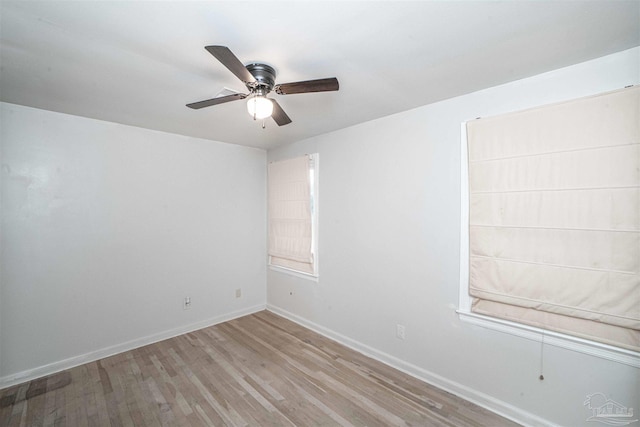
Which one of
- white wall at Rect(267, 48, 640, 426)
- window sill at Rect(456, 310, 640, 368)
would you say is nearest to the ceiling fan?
white wall at Rect(267, 48, 640, 426)

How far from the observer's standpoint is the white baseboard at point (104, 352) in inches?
94.3

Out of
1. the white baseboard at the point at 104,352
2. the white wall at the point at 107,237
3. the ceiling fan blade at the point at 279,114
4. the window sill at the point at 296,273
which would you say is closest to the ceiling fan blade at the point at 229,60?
the ceiling fan blade at the point at 279,114

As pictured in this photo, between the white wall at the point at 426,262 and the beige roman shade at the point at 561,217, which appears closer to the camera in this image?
the beige roman shade at the point at 561,217

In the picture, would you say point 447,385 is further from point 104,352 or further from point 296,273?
point 104,352

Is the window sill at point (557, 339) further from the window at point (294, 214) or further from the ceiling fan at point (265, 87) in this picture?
the ceiling fan at point (265, 87)

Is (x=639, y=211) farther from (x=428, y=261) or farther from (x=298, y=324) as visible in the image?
(x=298, y=324)

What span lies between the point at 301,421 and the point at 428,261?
5.25 feet

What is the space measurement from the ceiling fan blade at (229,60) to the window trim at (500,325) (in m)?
1.73

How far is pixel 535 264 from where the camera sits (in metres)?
1.85

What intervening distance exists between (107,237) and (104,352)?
1.19 metres

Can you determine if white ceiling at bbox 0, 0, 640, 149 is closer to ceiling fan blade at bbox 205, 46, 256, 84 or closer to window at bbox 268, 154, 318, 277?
ceiling fan blade at bbox 205, 46, 256, 84

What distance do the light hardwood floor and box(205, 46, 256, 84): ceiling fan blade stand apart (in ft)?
7.61

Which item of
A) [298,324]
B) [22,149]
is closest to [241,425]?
[298,324]

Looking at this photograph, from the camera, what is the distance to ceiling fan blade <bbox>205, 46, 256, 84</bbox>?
1.23 meters
